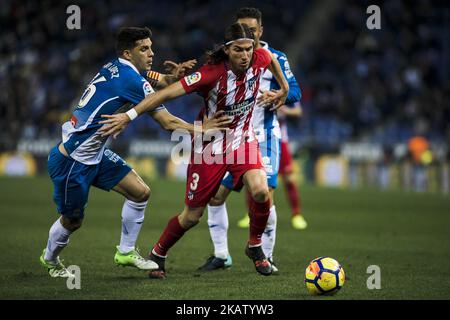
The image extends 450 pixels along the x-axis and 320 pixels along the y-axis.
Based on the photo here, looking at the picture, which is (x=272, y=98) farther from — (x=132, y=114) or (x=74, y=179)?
(x=74, y=179)

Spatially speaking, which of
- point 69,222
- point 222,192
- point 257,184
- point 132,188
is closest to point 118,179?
point 132,188

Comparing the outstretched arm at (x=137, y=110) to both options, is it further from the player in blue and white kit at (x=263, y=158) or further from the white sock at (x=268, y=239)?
the white sock at (x=268, y=239)

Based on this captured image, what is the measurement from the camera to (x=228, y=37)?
25.4ft

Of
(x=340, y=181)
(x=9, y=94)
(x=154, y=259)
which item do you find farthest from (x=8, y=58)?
(x=154, y=259)

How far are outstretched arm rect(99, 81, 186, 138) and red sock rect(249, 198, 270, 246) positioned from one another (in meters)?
1.28

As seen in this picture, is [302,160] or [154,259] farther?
[302,160]

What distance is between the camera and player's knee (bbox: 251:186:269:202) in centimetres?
778

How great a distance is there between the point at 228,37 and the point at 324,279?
7.68ft

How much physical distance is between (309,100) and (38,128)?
8142 millimetres

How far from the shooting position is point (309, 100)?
26047 millimetres

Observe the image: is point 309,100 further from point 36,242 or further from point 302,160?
point 36,242

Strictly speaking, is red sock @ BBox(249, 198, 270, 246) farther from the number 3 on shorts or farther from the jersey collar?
the jersey collar

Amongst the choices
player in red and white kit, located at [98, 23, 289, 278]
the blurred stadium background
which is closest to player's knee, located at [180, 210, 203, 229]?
player in red and white kit, located at [98, 23, 289, 278]
